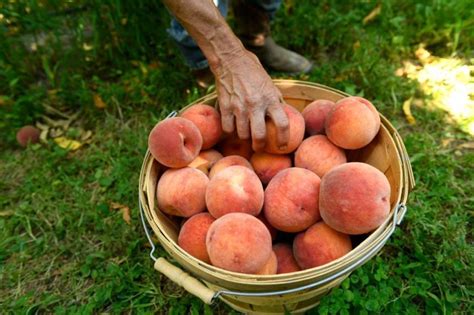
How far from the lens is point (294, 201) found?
5.05ft

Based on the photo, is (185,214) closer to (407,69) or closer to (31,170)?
(31,170)

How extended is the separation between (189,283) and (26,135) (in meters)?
2.07

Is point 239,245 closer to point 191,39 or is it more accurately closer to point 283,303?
point 283,303

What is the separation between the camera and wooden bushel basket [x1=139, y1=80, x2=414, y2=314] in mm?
1264

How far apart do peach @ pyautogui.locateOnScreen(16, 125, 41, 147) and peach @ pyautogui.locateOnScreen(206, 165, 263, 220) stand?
1.91 metres

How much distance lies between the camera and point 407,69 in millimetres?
2916

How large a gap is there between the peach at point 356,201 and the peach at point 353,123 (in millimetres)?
261

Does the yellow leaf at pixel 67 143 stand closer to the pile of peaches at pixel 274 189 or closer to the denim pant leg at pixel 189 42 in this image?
the denim pant leg at pixel 189 42

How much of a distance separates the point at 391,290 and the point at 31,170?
2.41 meters

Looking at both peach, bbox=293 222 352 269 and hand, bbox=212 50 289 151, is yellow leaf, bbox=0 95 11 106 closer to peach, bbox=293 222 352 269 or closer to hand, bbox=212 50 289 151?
hand, bbox=212 50 289 151

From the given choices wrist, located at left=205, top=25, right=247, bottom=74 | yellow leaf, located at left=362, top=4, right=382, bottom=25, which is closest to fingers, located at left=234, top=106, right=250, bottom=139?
wrist, located at left=205, top=25, right=247, bottom=74

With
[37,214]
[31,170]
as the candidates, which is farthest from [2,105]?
[37,214]

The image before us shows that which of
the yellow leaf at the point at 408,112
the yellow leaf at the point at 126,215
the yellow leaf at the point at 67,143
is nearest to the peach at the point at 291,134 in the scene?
the yellow leaf at the point at 126,215

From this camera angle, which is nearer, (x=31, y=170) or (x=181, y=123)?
(x=181, y=123)
